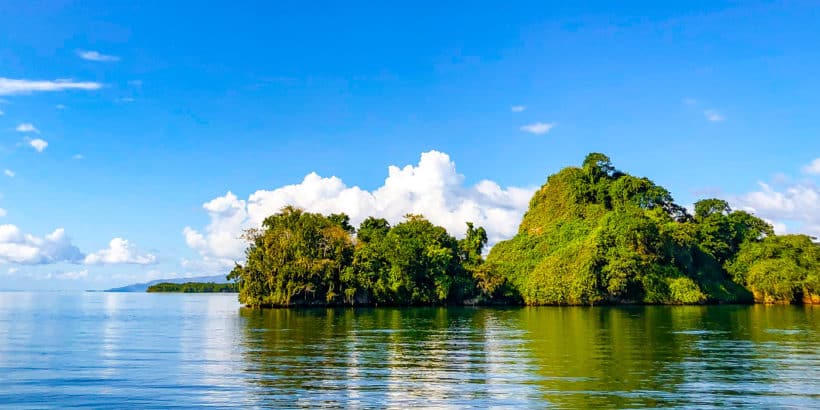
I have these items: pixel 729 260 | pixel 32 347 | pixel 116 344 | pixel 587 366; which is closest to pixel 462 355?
pixel 587 366

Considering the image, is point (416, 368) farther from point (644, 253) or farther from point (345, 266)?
point (644, 253)

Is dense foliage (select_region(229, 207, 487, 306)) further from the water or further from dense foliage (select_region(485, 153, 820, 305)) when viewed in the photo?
the water

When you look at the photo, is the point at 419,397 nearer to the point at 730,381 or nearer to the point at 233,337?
the point at 730,381

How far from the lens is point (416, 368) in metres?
26.2

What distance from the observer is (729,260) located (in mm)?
105750

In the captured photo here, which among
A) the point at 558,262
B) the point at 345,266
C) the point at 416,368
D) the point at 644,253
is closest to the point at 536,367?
the point at 416,368

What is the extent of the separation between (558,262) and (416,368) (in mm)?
73143

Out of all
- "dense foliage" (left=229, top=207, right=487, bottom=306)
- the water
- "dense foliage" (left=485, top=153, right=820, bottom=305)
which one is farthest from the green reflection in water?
"dense foliage" (left=485, top=153, right=820, bottom=305)

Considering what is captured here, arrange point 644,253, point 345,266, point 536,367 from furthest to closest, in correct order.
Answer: point 644,253 → point 345,266 → point 536,367

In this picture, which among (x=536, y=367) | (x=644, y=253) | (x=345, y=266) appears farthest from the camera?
(x=644, y=253)

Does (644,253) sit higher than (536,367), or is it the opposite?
(644,253)

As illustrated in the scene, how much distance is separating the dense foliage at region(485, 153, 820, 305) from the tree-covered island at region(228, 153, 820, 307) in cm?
21

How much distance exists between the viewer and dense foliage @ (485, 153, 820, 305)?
92375mm

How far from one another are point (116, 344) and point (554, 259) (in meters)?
72.7
